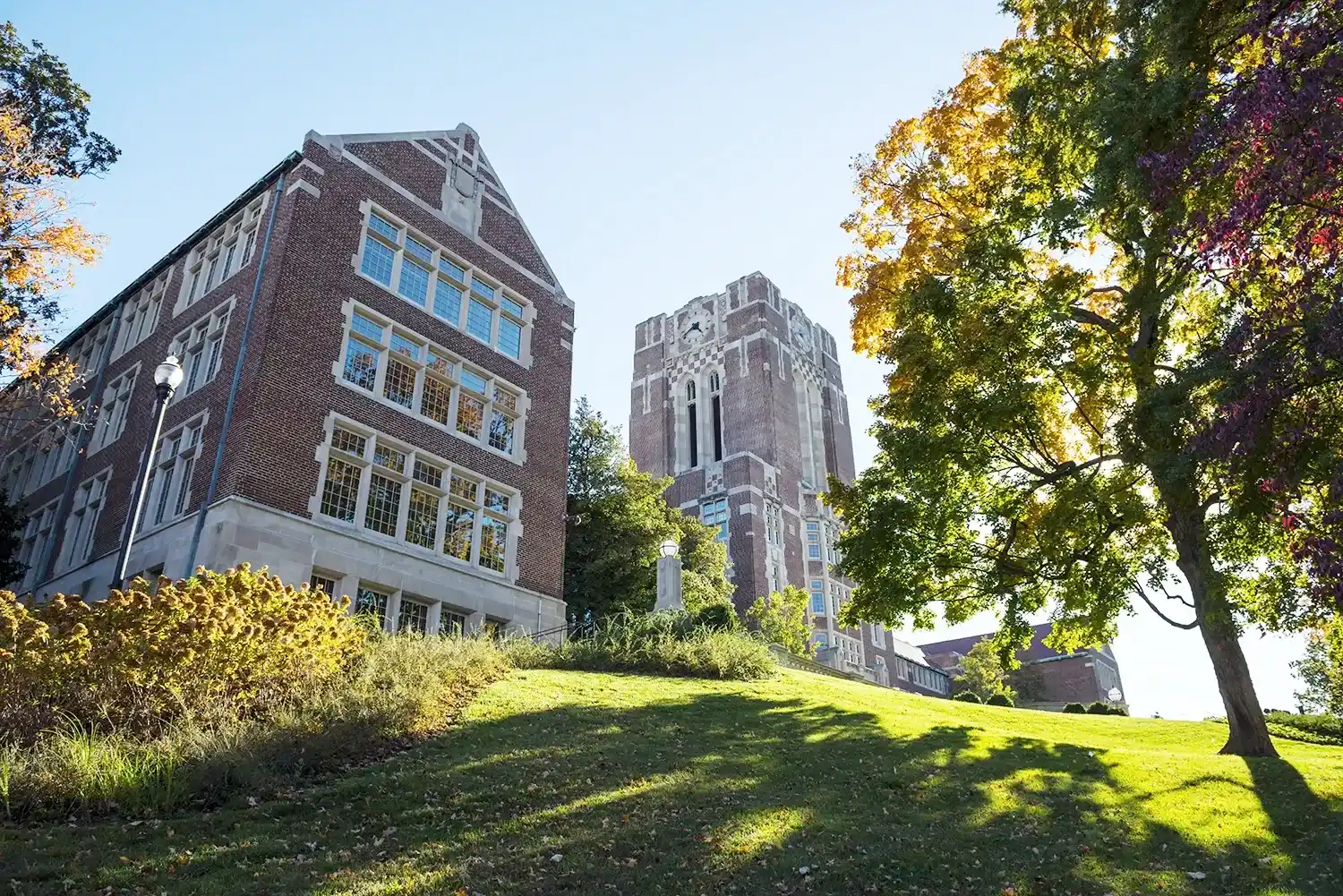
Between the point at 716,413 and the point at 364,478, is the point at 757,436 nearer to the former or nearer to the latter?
the point at 716,413

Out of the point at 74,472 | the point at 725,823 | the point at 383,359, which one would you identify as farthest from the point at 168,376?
the point at 74,472

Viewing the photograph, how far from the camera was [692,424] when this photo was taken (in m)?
64.0

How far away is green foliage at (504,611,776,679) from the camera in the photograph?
18.8m

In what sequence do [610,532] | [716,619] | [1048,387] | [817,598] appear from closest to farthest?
[1048,387] < [716,619] < [610,532] < [817,598]

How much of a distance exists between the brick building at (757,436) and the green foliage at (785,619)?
103 inches

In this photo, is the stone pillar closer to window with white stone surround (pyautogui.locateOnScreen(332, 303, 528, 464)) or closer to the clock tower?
window with white stone surround (pyautogui.locateOnScreen(332, 303, 528, 464))

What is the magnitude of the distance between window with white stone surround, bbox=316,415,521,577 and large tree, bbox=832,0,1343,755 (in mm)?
9856

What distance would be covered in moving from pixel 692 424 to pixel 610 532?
3022 centimetres

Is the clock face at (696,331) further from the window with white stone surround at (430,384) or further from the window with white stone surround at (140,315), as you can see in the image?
the window with white stone surround at (140,315)

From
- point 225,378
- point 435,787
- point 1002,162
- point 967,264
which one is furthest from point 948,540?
point 225,378

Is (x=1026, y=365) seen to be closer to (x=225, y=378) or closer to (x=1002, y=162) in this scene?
(x=1002, y=162)

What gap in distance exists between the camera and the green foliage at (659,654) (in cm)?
1877

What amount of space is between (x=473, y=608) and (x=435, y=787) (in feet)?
43.5

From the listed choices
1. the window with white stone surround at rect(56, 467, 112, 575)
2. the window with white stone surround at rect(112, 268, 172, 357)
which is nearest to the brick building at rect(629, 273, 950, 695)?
the window with white stone surround at rect(112, 268, 172, 357)
